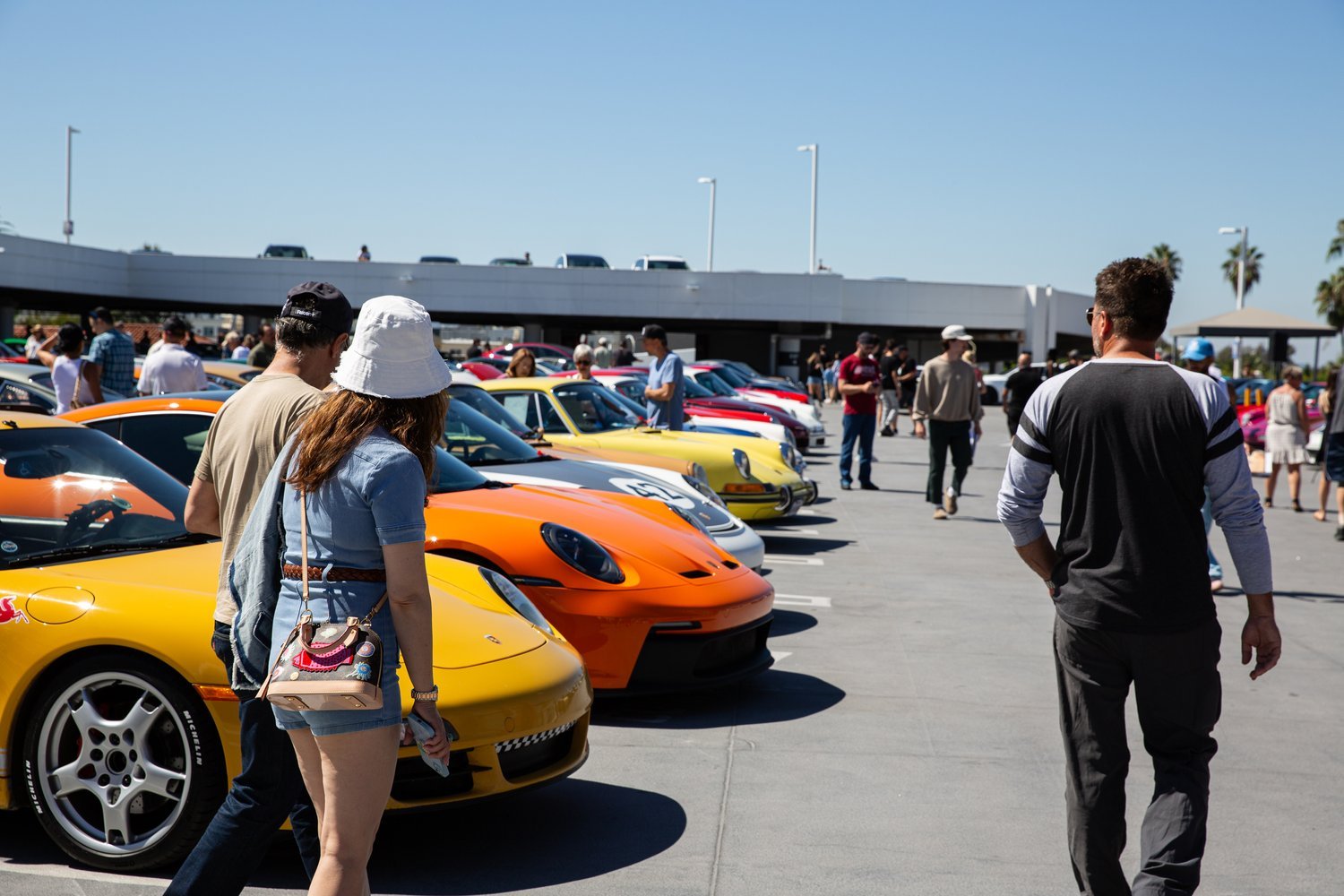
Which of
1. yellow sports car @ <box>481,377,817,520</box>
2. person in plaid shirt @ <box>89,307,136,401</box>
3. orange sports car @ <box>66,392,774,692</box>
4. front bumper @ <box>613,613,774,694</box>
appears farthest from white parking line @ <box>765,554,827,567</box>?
person in plaid shirt @ <box>89,307,136,401</box>

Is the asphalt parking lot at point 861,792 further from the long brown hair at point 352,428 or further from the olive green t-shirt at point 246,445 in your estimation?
the long brown hair at point 352,428

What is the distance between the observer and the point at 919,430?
27000 millimetres

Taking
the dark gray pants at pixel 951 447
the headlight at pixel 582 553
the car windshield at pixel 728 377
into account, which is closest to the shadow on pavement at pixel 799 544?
the dark gray pants at pixel 951 447

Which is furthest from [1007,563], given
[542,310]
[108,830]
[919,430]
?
[542,310]

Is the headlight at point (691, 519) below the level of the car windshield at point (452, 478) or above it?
below

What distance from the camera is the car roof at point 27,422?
452cm

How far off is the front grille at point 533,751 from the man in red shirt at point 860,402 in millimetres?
10560

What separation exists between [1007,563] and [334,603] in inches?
323

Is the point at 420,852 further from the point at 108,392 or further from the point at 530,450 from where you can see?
the point at 108,392

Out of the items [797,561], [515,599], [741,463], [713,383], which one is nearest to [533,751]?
[515,599]

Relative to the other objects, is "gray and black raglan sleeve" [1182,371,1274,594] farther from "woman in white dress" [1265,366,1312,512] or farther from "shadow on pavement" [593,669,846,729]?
"woman in white dress" [1265,366,1312,512]

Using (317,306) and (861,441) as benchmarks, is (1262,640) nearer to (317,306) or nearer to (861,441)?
(317,306)

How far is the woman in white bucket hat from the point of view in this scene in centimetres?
253

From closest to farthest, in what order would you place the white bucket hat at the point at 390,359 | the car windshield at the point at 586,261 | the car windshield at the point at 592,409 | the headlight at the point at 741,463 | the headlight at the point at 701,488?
the white bucket hat at the point at 390,359
the headlight at the point at 701,488
the car windshield at the point at 592,409
the headlight at the point at 741,463
the car windshield at the point at 586,261
